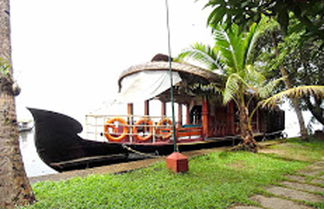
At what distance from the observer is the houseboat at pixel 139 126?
5845 mm

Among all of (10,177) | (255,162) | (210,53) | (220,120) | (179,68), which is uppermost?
(210,53)

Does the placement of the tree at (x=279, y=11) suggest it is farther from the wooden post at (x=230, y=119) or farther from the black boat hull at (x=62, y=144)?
the wooden post at (x=230, y=119)

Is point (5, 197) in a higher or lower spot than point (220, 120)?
lower

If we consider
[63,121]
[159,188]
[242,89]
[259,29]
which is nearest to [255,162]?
[242,89]

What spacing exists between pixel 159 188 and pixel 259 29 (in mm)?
5454

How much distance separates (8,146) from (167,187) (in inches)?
97.0

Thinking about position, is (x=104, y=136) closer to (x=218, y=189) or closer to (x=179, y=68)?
(x=179, y=68)

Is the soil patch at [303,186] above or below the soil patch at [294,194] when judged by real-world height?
below

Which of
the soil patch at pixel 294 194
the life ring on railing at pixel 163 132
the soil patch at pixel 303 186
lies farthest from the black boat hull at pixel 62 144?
the soil patch at pixel 303 186

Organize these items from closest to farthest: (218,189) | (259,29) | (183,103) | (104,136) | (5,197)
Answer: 1. (5,197)
2. (218,189)
3. (259,29)
4. (104,136)
5. (183,103)

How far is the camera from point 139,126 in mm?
6434

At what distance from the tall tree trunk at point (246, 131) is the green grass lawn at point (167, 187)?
153cm

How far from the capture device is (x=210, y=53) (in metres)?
7.03

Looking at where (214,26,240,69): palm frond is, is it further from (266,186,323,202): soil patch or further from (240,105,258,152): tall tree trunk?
(266,186,323,202): soil patch
